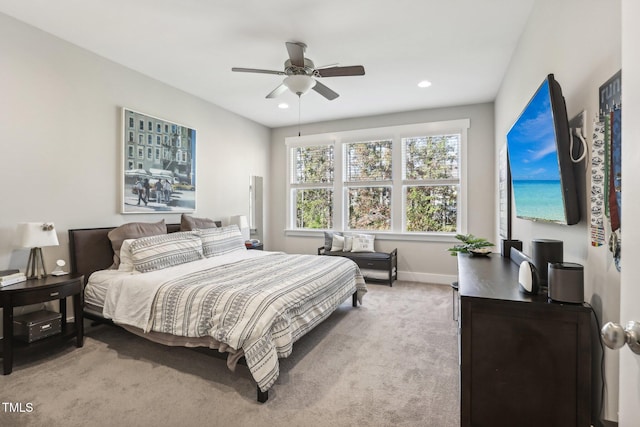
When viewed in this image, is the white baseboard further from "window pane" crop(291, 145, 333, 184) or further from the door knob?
the door knob

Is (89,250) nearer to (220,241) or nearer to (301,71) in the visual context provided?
(220,241)

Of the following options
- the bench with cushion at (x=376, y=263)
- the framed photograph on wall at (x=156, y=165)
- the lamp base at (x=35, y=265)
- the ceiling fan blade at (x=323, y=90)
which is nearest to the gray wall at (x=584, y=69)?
the ceiling fan blade at (x=323, y=90)

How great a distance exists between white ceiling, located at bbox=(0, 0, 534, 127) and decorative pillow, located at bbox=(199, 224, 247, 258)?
1.90 metres

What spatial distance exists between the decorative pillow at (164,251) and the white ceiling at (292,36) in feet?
6.37

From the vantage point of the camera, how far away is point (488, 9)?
2.55 m

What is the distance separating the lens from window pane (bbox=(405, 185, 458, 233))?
5.09 meters

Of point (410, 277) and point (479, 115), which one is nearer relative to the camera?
point (479, 115)

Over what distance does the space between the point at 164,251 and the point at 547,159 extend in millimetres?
3236

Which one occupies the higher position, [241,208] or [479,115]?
[479,115]

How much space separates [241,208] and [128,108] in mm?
2290

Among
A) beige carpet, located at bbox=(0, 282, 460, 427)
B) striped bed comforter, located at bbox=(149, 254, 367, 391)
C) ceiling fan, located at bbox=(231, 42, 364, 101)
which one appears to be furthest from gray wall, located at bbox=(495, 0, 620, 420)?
striped bed comforter, located at bbox=(149, 254, 367, 391)

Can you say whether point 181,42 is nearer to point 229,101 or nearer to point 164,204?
point 229,101

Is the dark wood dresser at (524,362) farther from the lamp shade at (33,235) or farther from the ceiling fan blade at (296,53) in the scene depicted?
the lamp shade at (33,235)

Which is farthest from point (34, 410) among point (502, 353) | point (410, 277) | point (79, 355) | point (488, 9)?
point (410, 277)
